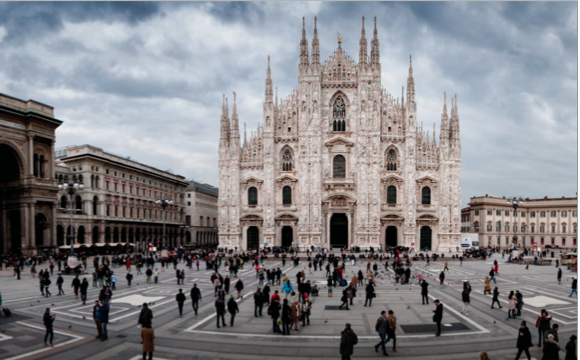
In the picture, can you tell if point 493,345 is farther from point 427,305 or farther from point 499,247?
point 499,247

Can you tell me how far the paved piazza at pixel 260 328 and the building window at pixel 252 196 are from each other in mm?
35030

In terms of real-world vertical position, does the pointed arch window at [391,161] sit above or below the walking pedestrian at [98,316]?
above

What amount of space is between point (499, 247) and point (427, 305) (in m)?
67.2

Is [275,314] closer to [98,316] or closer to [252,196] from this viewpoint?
[98,316]

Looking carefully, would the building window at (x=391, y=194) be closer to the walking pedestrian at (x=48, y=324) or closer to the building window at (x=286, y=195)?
the building window at (x=286, y=195)

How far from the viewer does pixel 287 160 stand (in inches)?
2328

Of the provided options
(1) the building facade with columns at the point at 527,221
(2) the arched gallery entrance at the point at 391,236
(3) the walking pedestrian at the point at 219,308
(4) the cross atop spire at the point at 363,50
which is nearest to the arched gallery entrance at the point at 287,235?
(2) the arched gallery entrance at the point at 391,236

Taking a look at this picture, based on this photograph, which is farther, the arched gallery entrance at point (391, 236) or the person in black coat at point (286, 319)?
the arched gallery entrance at point (391, 236)

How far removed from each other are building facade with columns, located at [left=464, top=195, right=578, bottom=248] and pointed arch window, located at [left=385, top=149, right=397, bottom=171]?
31.1m

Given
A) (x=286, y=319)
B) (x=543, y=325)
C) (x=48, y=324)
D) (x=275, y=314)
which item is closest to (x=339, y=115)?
(x=275, y=314)

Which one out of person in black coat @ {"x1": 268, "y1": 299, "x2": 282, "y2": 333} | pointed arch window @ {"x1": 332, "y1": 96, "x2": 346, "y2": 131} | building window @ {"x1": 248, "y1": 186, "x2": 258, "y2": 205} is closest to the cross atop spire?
pointed arch window @ {"x1": 332, "y1": 96, "x2": 346, "y2": 131}

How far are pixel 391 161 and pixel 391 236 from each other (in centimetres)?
1011

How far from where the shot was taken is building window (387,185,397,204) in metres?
57.9

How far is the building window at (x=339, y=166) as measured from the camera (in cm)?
5834
